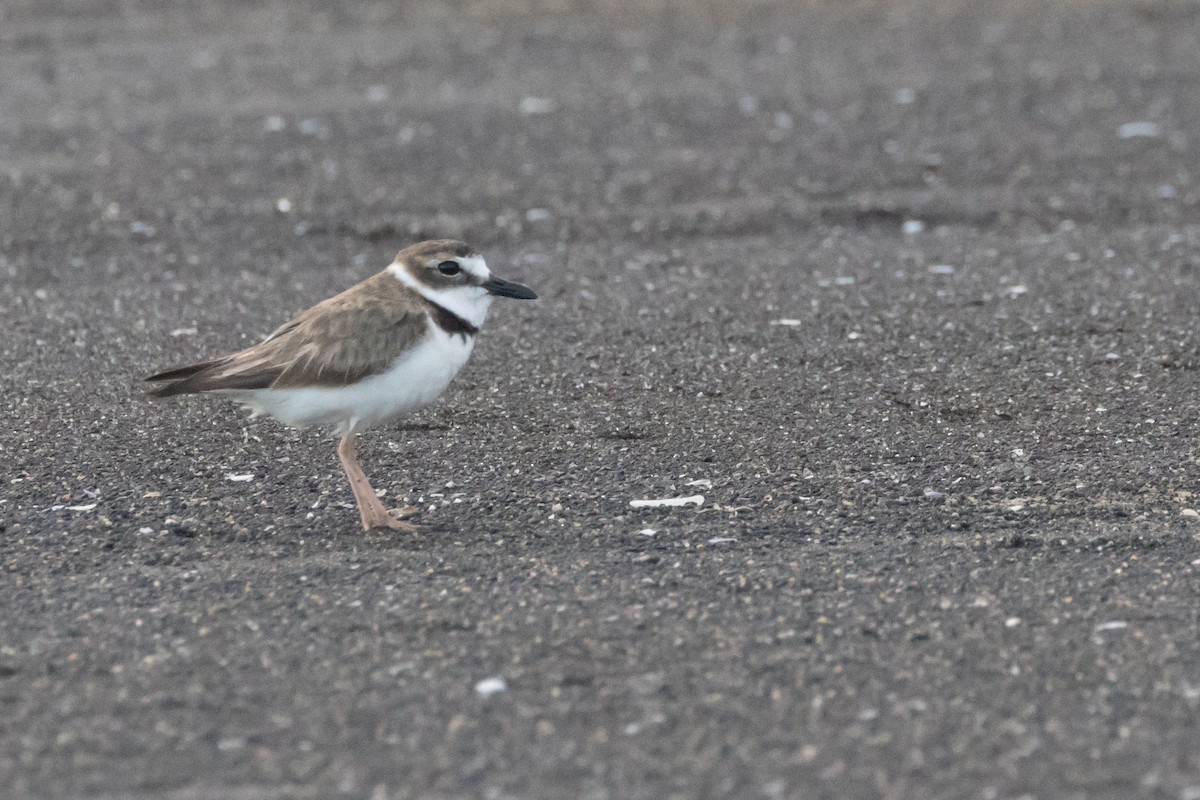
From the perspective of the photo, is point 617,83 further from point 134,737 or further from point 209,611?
point 134,737

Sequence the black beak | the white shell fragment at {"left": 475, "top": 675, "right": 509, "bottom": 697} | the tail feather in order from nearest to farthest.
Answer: the white shell fragment at {"left": 475, "top": 675, "right": 509, "bottom": 697}, the tail feather, the black beak

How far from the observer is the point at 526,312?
7766 mm

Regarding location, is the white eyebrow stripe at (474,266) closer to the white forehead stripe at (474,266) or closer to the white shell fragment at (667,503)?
the white forehead stripe at (474,266)

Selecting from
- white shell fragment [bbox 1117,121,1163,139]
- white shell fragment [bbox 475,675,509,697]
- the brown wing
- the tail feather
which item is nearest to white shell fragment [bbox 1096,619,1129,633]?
white shell fragment [bbox 475,675,509,697]

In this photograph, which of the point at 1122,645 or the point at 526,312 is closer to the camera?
the point at 1122,645

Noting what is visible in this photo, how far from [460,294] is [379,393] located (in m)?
0.52

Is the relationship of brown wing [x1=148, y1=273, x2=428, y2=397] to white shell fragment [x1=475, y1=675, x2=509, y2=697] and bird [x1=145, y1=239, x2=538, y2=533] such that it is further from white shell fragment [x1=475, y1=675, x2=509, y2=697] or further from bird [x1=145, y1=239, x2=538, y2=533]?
white shell fragment [x1=475, y1=675, x2=509, y2=697]

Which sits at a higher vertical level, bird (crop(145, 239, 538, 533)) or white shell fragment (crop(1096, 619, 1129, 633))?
bird (crop(145, 239, 538, 533))

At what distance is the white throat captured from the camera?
5395 millimetres

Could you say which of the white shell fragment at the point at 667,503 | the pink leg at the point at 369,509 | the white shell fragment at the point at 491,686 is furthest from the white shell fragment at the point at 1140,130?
the white shell fragment at the point at 491,686

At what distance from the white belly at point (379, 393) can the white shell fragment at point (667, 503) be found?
816 millimetres

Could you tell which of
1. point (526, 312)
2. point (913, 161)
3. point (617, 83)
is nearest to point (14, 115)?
point (617, 83)

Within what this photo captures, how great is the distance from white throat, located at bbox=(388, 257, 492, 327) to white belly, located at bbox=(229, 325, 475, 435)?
150 mm

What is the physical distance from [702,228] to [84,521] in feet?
15.2
